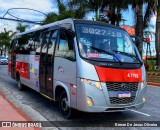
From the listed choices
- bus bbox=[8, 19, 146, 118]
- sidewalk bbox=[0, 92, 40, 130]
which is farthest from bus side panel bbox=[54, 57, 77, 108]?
sidewalk bbox=[0, 92, 40, 130]

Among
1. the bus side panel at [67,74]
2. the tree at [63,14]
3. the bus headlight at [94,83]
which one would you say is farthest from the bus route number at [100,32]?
the tree at [63,14]

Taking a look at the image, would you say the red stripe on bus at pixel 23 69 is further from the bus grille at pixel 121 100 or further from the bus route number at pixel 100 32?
the bus grille at pixel 121 100

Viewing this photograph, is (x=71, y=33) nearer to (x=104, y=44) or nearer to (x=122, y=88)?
(x=104, y=44)

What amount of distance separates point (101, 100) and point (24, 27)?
60843mm

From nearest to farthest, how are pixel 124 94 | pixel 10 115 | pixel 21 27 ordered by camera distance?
pixel 124 94 → pixel 10 115 → pixel 21 27

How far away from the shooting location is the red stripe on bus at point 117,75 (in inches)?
285

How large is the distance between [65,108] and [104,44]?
6.48 ft

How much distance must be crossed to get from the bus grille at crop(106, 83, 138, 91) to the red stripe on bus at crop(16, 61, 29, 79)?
17.8ft

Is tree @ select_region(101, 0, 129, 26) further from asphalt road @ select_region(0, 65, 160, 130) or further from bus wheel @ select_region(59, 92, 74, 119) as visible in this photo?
bus wheel @ select_region(59, 92, 74, 119)

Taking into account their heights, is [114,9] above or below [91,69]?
above

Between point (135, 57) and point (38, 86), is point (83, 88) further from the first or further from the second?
point (38, 86)

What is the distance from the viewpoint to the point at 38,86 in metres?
10.3

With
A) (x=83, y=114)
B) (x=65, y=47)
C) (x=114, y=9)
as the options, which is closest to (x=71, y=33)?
(x=65, y=47)

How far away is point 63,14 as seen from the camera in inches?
1299
